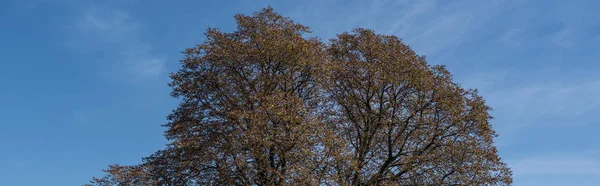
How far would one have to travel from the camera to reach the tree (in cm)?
3238

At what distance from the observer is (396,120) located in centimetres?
3622

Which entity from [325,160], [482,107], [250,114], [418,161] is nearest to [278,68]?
[250,114]

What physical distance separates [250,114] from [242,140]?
5.00 ft

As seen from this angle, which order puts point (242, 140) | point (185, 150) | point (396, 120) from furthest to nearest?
point (396, 120)
point (185, 150)
point (242, 140)

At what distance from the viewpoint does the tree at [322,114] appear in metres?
32.4

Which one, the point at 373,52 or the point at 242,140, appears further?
the point at 373,52

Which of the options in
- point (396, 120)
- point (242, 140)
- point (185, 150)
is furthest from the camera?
point (396, 120)

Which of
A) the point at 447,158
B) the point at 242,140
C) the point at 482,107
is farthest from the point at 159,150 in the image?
the point at 482,107

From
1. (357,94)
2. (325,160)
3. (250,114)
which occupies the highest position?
(357,94)

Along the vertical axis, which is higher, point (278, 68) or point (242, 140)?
point (278, 68)

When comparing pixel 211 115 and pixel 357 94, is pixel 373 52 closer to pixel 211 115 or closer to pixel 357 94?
pixel 357 94

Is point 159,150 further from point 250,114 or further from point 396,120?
point 396,120

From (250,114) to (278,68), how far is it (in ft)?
15.2

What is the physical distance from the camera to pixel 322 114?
3653 centimetres
